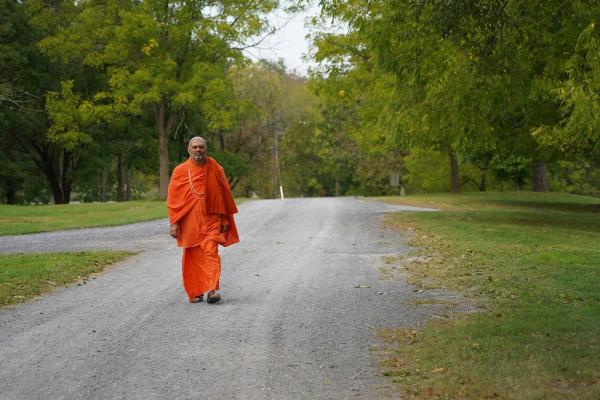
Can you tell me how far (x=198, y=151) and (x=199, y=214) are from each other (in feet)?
2.58

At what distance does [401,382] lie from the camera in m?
5.55

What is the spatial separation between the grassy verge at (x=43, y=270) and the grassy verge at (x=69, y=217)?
6.57m

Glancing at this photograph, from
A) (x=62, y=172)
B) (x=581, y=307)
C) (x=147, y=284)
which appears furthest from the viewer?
(x=62, y=172)

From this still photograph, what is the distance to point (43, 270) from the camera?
38.7 feet

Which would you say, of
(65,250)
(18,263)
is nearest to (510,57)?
(18,263)

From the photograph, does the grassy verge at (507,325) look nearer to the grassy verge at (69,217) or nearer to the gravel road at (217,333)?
the gravel road at (217,333)

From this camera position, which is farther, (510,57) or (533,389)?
(510,57)

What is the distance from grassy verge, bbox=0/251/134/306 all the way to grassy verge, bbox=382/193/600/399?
5.14 m

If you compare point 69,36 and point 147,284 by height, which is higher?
point 69,36

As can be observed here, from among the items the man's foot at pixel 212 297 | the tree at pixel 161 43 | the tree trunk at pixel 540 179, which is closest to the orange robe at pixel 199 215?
the man's foot at pixel 212 297

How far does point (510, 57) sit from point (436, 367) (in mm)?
6125

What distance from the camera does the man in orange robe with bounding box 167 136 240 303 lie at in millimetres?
9156

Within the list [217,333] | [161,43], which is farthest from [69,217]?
[217,333]

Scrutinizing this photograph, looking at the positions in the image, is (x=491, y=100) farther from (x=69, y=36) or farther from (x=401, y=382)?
(x=69, y=36)
